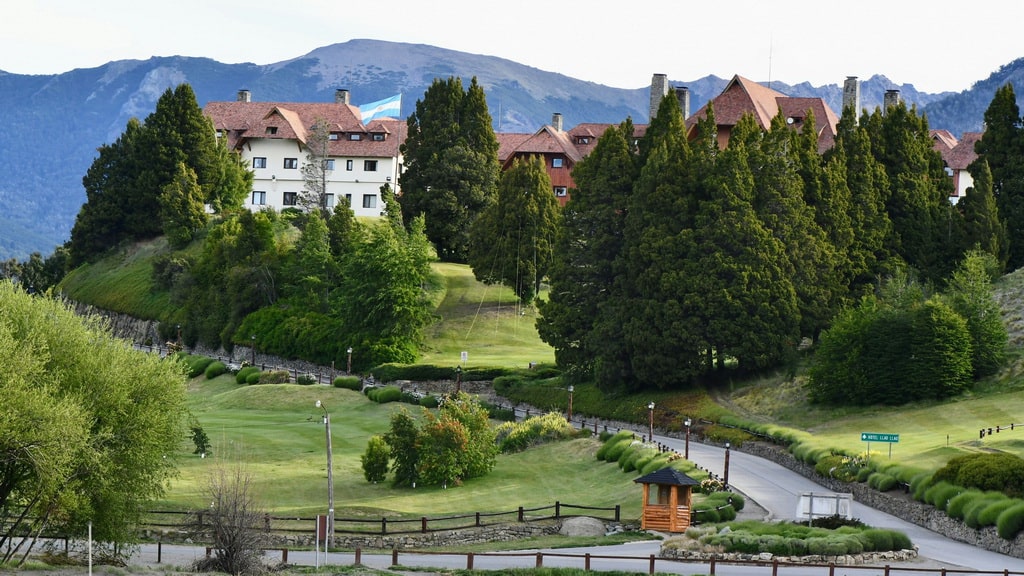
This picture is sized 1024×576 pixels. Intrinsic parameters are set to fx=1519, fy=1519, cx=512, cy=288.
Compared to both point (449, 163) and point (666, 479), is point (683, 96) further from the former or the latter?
point (666, 479)

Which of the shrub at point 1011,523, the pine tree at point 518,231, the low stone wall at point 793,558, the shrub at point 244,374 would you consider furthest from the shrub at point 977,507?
the pine tree at point 518,231

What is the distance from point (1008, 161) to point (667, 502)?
1832 inches

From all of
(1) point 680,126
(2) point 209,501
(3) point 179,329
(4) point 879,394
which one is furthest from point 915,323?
(3) point 179,329

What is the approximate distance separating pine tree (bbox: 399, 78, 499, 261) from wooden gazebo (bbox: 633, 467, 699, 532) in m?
61.0

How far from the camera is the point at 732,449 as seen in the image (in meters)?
66.8

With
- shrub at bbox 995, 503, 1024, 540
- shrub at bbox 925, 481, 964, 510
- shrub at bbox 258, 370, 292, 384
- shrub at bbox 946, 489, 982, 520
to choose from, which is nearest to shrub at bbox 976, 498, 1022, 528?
shrub at bbox 995, 503, 1024, 540

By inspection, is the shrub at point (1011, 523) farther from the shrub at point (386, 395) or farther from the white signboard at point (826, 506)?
the shrub at point (386, 395)

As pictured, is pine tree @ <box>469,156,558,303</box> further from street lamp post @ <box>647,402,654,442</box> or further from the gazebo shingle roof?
the gazebo shingle roof

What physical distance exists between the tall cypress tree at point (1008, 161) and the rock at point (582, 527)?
148 ft

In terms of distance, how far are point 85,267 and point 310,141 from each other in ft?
71.9

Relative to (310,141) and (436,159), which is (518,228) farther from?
(310,141)

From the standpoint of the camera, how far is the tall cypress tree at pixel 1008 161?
3351 inches

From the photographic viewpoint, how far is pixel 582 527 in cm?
4791

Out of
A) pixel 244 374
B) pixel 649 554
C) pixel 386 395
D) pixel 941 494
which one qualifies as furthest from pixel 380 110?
pixel 649 554
